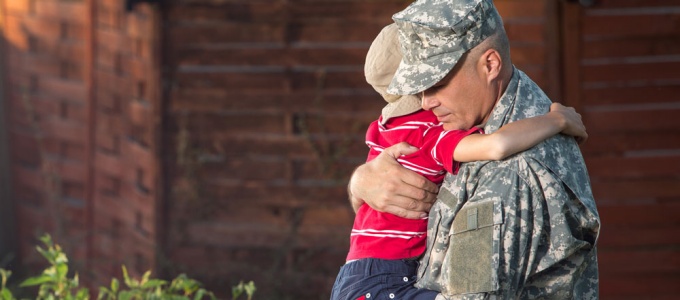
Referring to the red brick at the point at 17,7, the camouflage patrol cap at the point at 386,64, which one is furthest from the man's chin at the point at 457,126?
the red brick at the point at 17,7

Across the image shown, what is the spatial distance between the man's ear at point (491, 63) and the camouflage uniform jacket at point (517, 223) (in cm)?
8

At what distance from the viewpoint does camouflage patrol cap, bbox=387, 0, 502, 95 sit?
2.70 metres

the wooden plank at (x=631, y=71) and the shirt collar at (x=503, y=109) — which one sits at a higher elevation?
the shirt collar at (x=503, y=109)

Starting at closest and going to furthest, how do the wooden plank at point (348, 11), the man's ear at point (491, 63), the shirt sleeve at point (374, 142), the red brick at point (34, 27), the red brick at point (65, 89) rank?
the man's ear at point (491, 63), the shirt sleeve at point (374, 142), the wooden plank at point (348, 11), the red brick at point (65, 89), the red brick at point (34, 27)

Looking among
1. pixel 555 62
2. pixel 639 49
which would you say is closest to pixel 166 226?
pixel 555 62

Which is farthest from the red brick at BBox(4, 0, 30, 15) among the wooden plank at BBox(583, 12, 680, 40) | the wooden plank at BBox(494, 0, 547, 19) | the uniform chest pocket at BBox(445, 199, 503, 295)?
the uniform chest pocket at BBox(445, 199, 503, 295)

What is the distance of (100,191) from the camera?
818 centimetres

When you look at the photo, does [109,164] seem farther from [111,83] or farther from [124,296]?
[124,296]

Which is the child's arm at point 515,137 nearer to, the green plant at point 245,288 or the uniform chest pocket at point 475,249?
the uniform chest pocket at point 475,249

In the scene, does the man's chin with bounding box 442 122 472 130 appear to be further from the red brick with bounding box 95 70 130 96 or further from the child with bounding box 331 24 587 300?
the red brick with bounding box 95 70 130 96

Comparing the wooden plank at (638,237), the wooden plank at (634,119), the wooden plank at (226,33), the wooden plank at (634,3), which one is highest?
the wooden plank at (634,3)

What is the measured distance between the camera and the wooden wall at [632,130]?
6402mm

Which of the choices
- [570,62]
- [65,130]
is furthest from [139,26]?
[570,62]

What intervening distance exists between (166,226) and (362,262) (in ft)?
14.6
